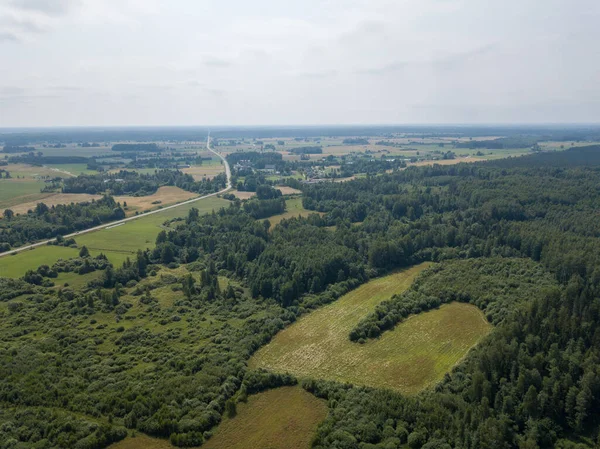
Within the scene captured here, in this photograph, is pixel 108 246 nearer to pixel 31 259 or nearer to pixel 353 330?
pixel 31 259

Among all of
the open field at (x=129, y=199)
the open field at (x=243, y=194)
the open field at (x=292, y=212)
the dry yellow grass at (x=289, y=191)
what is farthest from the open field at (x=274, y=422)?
the dry yellow grass at (x=289, y=191)

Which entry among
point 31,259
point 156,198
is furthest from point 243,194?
point 31,259

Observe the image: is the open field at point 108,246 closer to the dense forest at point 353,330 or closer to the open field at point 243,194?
the dense forest at point 353,330

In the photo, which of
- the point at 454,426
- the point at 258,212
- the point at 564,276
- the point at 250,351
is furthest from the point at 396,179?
the point at 454,426

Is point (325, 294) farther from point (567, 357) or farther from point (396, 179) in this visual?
point (396, 179)

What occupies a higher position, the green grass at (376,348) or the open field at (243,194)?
the open field at (243,194)

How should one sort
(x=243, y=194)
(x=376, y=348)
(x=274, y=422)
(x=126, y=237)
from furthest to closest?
(x=243, y=194), (x=126, y=237), (x=376, y=348), (x=274, y=422)

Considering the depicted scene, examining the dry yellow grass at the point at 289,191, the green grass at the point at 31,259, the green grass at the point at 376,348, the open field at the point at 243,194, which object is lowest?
the green grass at the point at 376,348
